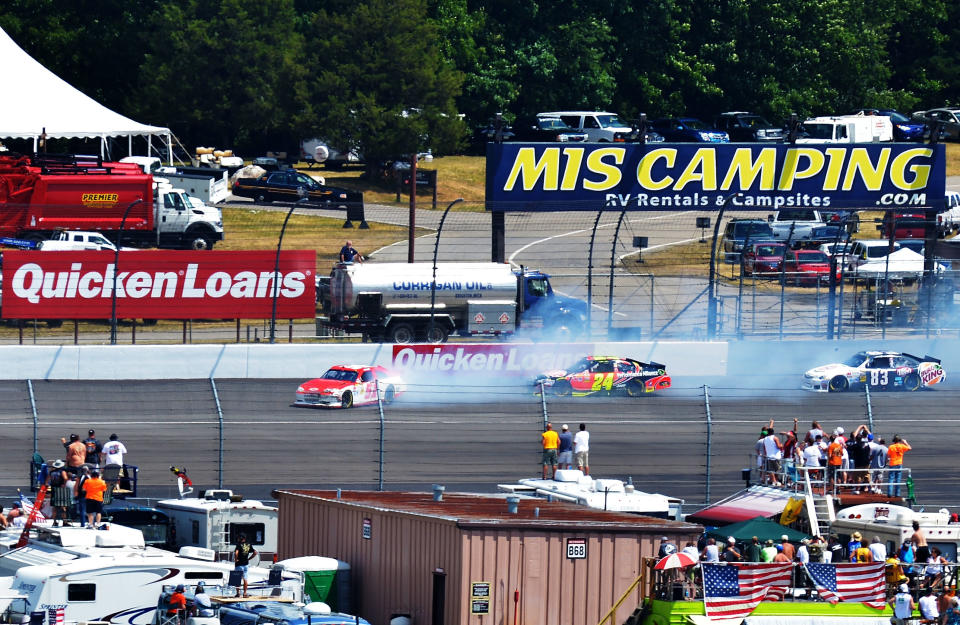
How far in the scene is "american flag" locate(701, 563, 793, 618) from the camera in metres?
18.4

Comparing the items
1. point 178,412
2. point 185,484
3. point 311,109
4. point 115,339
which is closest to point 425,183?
point 311,109

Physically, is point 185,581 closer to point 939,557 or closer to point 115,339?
point 939,557

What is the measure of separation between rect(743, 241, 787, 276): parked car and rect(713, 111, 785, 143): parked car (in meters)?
24.8

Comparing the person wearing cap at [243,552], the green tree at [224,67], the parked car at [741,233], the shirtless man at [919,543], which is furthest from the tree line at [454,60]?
the shirtless man at [919,543]

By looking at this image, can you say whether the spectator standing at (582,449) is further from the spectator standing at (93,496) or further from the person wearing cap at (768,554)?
the spectator standing at (93,496)

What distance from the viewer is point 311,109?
59406mm

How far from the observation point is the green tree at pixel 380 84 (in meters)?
59.2

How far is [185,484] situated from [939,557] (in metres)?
10.3

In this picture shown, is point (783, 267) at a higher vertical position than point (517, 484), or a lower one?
higher

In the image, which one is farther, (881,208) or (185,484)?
(881,208)

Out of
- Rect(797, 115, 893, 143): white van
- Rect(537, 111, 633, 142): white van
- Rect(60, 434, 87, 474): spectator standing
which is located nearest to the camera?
Rect(60, 434, 87, 474): spectator standing

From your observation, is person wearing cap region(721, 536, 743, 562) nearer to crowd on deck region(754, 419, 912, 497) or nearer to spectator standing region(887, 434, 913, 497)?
crowd on deck region(754, 419, 912, 497)

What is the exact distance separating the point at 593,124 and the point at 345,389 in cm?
3260

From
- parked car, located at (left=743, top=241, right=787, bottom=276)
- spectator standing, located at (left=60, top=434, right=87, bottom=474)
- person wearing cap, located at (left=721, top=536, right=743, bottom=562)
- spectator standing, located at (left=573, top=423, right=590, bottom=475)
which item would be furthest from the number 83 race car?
spectator standing, located at (left=60, top=434, right=87, bottom=474)
